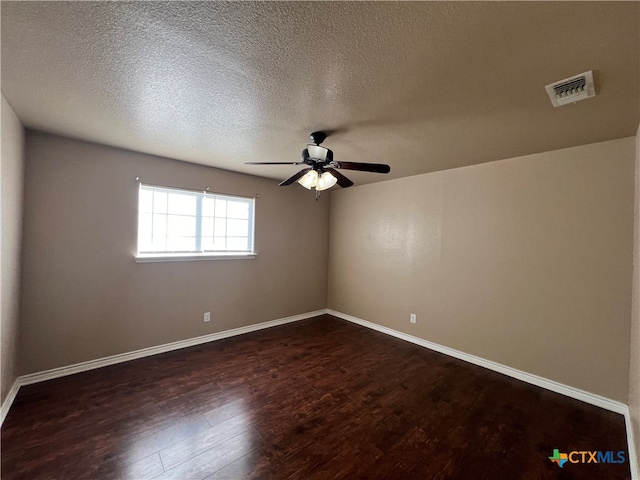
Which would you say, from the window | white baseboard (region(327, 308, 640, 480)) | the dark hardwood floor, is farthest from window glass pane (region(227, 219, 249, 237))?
white baseboard (region(327, 308, 640, 480))

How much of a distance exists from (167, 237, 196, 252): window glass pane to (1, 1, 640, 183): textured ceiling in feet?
4.22

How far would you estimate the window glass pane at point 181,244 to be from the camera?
10.7 ft

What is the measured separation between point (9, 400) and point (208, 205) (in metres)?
2.50

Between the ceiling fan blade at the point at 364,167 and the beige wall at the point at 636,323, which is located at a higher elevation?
the ceiling fan blade at the point at 364,167

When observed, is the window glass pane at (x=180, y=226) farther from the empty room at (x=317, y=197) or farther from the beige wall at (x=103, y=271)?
the beige wall at (x=103, y=271)

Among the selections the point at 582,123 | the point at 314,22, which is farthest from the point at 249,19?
the point at 582,123

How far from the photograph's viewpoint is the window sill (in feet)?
9.89

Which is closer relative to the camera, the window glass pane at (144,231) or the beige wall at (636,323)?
the beige wall at (636,323)

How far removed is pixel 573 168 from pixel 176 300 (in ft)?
14.8

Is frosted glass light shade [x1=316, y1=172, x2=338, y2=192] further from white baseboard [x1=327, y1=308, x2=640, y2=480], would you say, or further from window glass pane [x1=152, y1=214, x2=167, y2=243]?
white baseboard [x1=327, y1=308, x2=640, y2=480]

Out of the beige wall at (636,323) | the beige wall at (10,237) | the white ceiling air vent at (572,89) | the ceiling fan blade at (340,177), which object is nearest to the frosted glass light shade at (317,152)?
the ceiling fan blade at (340,177)

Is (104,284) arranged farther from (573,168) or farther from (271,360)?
Answer: (573,168)

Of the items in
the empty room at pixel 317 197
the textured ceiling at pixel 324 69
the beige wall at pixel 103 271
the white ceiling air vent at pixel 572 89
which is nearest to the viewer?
the textured ceiling at pixel 324 69

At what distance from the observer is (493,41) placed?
120 centimetres
